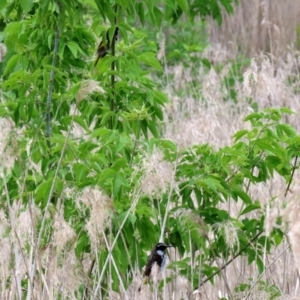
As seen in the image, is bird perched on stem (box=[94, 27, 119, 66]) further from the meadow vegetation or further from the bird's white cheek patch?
the bird's white cheek patch

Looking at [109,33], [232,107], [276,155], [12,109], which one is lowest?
[232,107]

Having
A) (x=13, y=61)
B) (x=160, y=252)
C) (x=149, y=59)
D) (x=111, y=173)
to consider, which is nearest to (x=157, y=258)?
(x=160, y=252)

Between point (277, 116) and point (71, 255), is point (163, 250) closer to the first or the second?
point (71, 255)

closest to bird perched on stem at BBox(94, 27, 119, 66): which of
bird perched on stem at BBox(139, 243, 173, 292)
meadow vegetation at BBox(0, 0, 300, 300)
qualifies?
meadow vegetation at BBox(0, 0, 300, 300)

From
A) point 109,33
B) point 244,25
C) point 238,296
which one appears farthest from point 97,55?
point 244,25

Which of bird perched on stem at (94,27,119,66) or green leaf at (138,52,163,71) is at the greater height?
bird perched on stem at (94,27,119,66)

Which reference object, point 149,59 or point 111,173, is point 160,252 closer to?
point 111,173

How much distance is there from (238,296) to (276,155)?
0.68 metres

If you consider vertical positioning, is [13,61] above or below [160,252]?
above

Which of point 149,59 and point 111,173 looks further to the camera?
point 149,59

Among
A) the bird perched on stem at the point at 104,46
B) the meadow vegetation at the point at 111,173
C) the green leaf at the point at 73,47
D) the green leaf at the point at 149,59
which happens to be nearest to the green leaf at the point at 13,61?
the meadow vegetation at the point at 111,173

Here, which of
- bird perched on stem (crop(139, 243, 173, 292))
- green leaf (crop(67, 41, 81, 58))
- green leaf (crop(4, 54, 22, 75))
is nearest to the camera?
bird perched on stem (crop(139, 243, 173, 292))

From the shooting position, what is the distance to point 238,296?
3.52 metres

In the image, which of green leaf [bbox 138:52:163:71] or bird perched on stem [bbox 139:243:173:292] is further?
green leaf [bbox 138:52:163:71]
